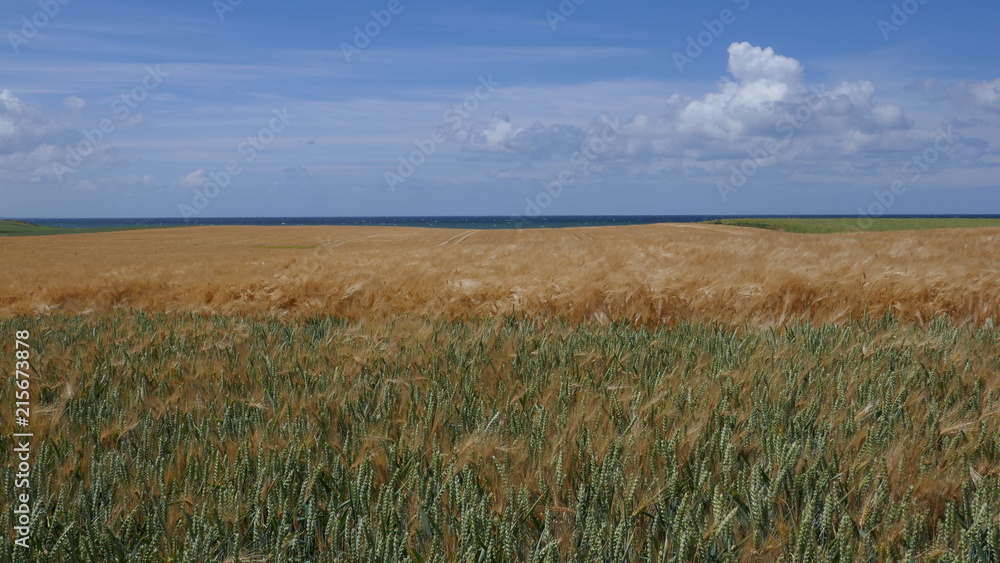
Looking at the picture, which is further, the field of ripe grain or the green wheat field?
the field of ripe grain

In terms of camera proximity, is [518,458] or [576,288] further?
[576,288]

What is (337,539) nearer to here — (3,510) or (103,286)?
(3,510)

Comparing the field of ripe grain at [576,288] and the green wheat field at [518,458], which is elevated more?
the field of ripe grain at [576,288]

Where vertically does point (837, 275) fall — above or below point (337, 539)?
above

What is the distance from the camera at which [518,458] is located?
206 centimetres

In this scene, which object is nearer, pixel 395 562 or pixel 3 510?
pixel 395 562

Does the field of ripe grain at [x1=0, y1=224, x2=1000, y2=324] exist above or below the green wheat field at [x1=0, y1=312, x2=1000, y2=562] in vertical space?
above

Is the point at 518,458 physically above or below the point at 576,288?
below

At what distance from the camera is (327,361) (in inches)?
141

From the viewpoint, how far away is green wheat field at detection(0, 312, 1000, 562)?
5.65 ft

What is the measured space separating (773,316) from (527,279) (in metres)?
2.44

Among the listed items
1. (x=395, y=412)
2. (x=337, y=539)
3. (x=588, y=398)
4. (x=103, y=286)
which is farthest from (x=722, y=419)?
(x=103, y=286)

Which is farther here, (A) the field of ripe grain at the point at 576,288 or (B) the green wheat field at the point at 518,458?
(A) the field of ripe grain at the point at 576,288

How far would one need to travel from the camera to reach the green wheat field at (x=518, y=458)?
1723 mm
